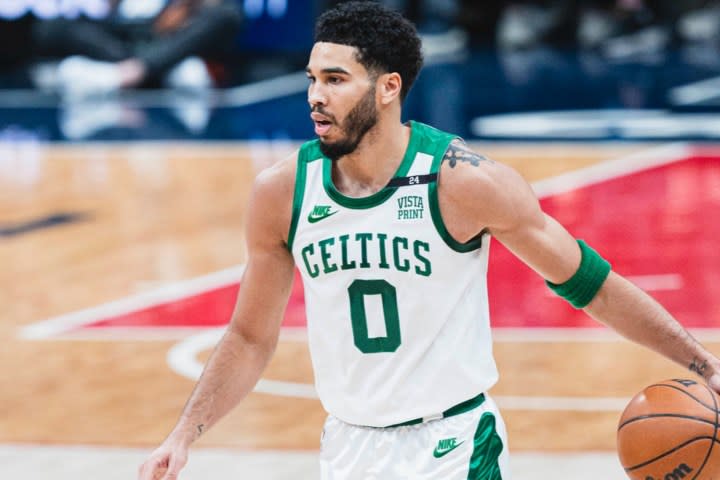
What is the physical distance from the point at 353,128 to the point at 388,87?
16 cm

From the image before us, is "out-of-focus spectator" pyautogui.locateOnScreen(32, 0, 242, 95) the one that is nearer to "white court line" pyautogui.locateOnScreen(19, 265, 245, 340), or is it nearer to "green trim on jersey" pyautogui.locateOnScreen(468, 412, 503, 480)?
"white court line" pyautogui.locateOnScreen(19, 265, 245, 340)

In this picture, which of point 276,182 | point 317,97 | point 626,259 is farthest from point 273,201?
point 626,259

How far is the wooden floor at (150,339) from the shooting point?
21.9 feet

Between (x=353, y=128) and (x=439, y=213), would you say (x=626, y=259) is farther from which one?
(x=353, y=128)

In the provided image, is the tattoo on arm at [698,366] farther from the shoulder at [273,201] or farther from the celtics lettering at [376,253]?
the shoulder at [273,201]

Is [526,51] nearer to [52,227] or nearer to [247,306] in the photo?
[52,227]

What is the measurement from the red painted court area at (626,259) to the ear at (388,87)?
447cm

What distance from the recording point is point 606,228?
33.4 feet

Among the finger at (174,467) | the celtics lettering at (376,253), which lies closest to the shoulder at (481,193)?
the celtics lettering at (376,253)

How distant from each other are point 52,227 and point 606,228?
429 centimetres

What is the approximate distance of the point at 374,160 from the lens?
390cm

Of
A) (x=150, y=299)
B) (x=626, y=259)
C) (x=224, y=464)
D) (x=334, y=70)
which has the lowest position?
(x=626, y=259)

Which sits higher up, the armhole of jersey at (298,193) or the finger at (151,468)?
the armhole of jersey at (298,193)

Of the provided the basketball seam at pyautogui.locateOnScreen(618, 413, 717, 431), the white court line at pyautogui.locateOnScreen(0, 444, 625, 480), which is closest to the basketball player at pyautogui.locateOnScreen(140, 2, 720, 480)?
the basketball seam at pyautogui.locateOnScreen(618, 413, 717, 431)
